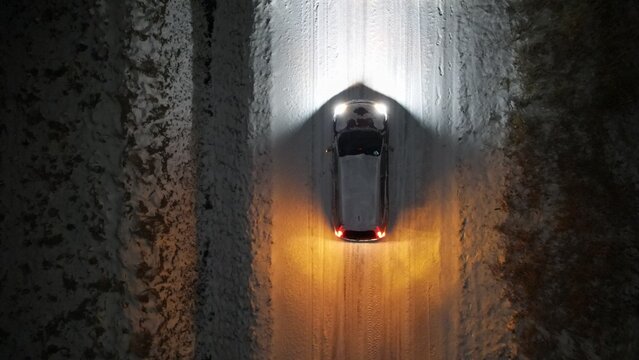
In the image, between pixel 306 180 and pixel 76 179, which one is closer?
pixel 76 179

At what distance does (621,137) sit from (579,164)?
111 mm

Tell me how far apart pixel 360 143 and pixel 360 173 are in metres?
0.08

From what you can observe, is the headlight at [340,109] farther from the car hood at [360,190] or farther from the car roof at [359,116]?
the car hood at [360,190]

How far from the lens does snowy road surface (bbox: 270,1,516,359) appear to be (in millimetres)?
1075

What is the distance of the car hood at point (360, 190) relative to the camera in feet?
3.22

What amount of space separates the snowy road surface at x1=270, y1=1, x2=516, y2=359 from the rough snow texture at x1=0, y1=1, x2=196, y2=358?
1.19 feet

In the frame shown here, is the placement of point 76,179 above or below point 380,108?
below

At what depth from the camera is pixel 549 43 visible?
1024 millimetres

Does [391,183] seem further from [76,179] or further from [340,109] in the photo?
[76,179]

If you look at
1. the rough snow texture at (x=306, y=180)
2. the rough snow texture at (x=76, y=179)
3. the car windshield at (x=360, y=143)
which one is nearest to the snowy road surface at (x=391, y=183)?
the rough snow texture at (x=306, y=180)

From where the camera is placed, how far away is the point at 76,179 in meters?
0.99

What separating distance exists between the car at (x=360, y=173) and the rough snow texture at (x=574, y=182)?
37cm

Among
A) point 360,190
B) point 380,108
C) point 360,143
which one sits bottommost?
point 360,190

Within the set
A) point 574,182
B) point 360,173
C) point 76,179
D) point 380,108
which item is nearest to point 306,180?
point 360,173
